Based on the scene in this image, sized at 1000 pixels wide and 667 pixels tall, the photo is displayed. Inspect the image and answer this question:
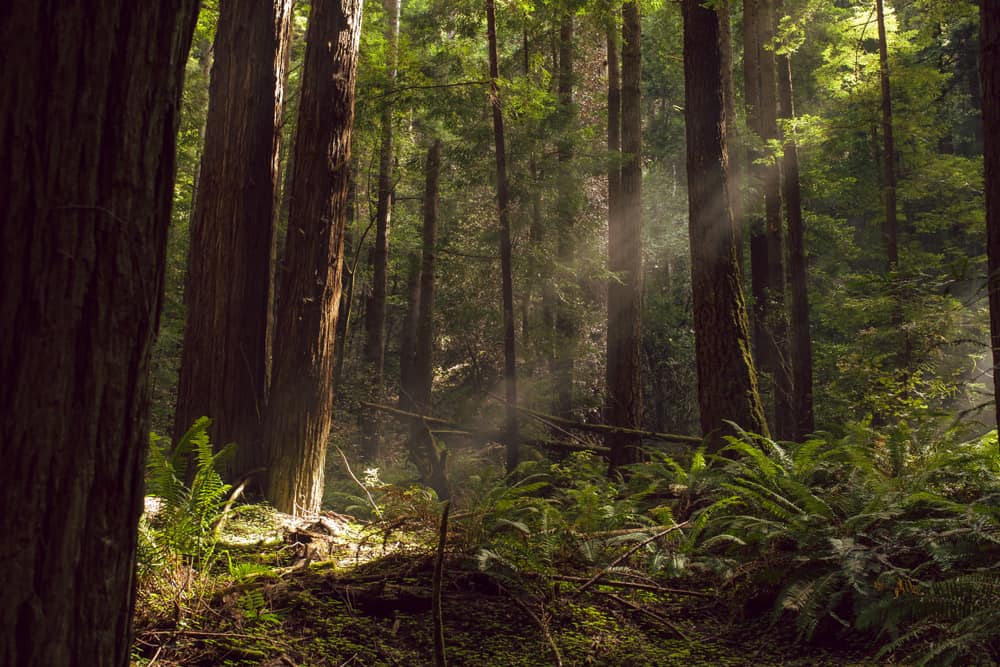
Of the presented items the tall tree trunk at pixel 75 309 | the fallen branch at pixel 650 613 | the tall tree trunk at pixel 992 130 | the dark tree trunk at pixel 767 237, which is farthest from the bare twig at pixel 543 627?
the dark tree trunk at pixel 767 237

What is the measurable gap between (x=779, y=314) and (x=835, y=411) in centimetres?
344

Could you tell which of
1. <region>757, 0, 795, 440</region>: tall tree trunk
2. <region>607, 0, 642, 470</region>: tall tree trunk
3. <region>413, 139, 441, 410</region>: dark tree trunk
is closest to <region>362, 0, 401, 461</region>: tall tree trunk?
<region>413, 139, 441, 410</region>: dark tree trunk

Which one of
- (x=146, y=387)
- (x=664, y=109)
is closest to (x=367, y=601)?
(x=146, y=387)

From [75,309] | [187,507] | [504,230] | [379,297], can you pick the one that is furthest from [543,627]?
[379,297]

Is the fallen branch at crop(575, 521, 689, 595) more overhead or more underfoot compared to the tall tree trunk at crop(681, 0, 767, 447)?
more underfoot

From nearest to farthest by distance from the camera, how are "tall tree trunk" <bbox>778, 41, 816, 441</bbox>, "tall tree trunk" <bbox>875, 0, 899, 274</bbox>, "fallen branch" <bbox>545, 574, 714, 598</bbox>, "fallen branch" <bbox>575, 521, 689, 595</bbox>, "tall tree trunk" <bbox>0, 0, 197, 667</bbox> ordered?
"tall tree trunk" <bbox>0, 0, 197, 667</bbox> → "fallen branch" <bbox>575, 521, 689, 595</bbox> → "fallen branch" <bbox>545, 574, 714, 598</bbox> → "tall tree trunk" <bbox>778, 41, 816, 441</bbox> → "tall tree trunk" <bbox>875, 0, 899, 274</bbox>

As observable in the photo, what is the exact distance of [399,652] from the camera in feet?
11.6

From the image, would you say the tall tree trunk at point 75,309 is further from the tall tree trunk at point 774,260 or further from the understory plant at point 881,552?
the tall tree trunk at point 774,260

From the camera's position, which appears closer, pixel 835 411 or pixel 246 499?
pixel 246 499

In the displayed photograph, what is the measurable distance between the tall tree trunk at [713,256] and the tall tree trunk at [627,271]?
4.67 m

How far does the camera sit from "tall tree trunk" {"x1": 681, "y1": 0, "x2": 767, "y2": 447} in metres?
8.41

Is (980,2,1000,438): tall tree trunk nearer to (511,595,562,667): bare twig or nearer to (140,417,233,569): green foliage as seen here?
(511,595,562,667): bare twig

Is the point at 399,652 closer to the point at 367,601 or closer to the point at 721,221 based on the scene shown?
the point at 367,601

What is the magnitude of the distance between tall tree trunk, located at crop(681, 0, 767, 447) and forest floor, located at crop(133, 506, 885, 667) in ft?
13.2
